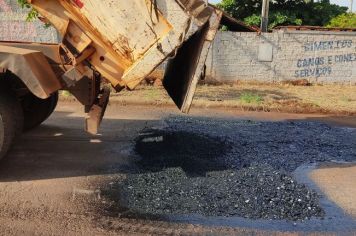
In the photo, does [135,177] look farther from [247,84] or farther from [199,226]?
[247,84]

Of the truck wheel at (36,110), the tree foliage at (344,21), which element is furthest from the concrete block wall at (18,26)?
the tree foliage at (344,21)

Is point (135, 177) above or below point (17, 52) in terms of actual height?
below

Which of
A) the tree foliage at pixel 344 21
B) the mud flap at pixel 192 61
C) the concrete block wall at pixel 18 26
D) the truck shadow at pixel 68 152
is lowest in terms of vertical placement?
the tree foliage at pixel 344 21

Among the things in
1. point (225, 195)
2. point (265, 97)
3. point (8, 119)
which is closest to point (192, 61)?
point (225, 195)

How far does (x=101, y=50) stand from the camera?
17.6ft

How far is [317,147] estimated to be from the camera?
7.33m

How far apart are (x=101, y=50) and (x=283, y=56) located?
1055 cm

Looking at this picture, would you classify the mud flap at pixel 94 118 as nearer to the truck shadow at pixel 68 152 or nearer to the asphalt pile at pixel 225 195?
the truck shadow at pixel 68 152

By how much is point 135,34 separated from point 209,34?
874mm

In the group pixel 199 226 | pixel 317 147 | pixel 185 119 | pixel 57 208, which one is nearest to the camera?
pixel 199 226

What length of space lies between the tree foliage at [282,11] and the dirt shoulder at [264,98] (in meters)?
5.35

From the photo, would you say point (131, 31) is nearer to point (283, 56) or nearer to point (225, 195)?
point (225, 195)

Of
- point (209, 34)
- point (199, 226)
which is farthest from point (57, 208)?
point (209, 34)

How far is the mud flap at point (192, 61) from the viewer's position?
5.17 metres
